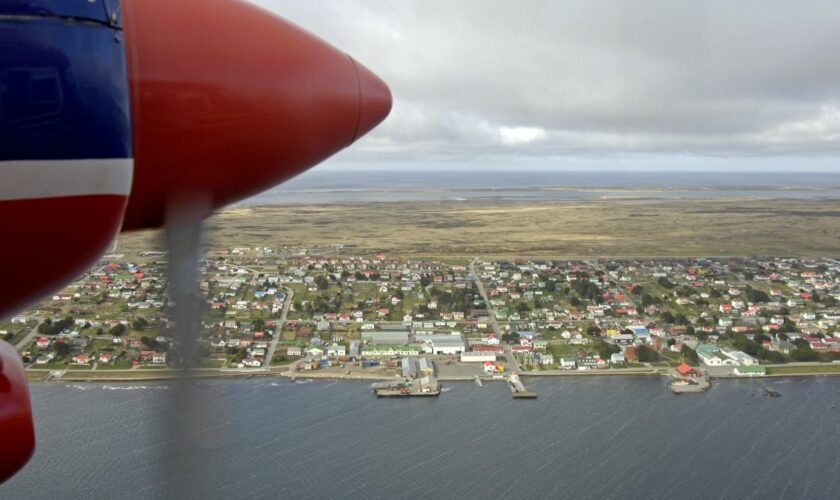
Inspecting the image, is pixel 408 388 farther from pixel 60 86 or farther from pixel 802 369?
pixel 60 86

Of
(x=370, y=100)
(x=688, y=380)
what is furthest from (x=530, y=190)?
(x=370, y=100)

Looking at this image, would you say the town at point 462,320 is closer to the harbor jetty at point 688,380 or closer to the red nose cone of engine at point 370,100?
the harbor jetty at point 688,380

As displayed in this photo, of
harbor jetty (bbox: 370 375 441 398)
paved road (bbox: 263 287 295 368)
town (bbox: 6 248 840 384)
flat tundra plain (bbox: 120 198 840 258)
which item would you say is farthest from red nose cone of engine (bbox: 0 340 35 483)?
flat tundra plain (bbox: 120 198 840 258)

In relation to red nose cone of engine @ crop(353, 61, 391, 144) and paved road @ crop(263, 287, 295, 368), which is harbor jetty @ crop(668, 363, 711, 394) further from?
red nose cone of engine @ crop(353, 61, 391, 144)

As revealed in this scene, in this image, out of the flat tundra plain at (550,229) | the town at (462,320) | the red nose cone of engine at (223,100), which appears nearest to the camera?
the red nose cone of engine at (223,100)

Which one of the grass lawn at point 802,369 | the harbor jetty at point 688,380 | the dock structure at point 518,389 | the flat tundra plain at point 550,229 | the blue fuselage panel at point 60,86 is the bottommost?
the grass lawn at point 802,369

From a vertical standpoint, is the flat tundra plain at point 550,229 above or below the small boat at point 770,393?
above

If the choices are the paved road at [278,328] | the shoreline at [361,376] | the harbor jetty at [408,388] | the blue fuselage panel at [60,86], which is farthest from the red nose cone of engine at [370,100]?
the paved road at [278,328]
